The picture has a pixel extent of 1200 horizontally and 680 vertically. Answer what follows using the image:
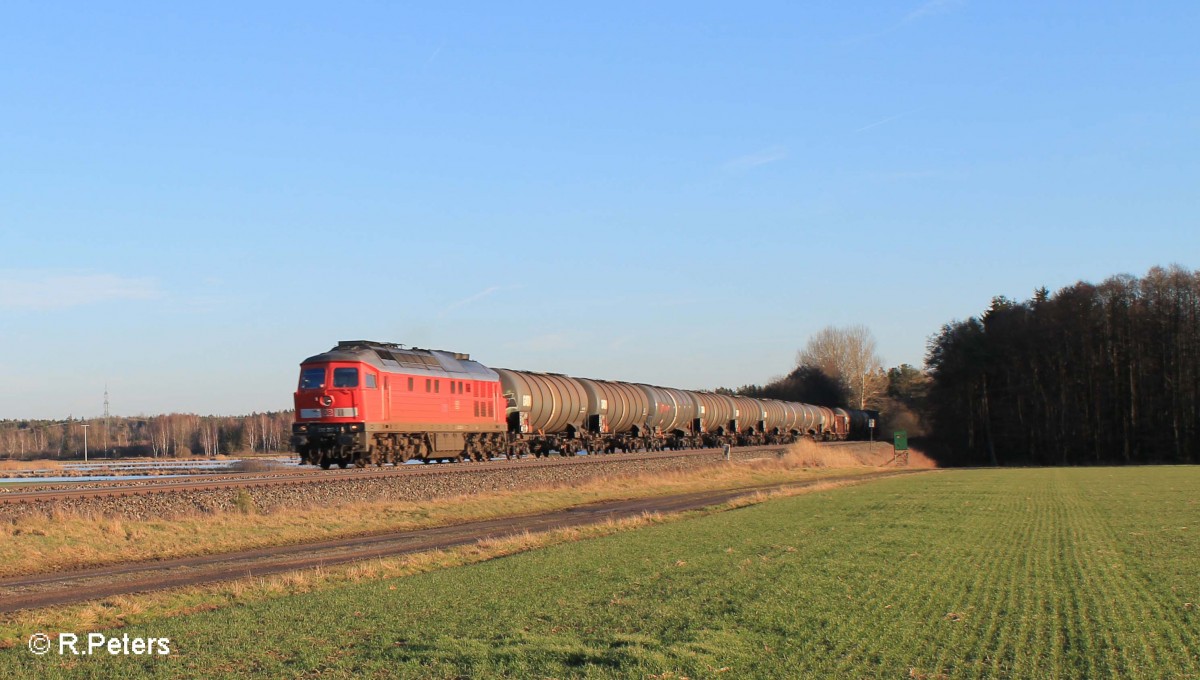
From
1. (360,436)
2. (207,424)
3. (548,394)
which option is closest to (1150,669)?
(360,436)

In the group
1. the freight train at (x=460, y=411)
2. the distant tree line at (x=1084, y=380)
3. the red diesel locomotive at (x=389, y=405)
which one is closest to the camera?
the red diesel locomotive at (x=389, y=405)

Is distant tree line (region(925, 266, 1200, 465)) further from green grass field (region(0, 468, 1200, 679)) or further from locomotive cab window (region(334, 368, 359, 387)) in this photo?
green grass field (region(0, 468, 1200, 679))

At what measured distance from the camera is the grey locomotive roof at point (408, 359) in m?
35.7

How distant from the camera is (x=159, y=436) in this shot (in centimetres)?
16875

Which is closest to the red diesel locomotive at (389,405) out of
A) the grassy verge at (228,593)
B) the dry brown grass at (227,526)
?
the dry brown grass at (227,526)

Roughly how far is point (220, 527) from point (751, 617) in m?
17.6

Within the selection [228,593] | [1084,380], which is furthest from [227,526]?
[1084,380]

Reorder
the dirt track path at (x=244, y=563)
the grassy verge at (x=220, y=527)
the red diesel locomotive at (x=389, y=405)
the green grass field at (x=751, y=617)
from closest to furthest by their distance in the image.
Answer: the green grass field at (x=751, y=617), the dirt track path at (x=244, y=563), the grassy verge at (x=220, y=527), the red diesel locomotive at (x=389, y=405)

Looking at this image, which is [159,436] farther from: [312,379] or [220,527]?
[220,527]

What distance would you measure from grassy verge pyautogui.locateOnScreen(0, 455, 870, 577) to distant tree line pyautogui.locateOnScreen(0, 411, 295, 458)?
388 ft

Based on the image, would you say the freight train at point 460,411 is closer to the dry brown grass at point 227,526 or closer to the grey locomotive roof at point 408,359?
the grey locomotive roof at point 408,359

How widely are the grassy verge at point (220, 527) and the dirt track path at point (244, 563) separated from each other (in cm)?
69

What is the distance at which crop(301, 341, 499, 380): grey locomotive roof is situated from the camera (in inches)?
1405

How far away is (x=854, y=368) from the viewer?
5295 inches
